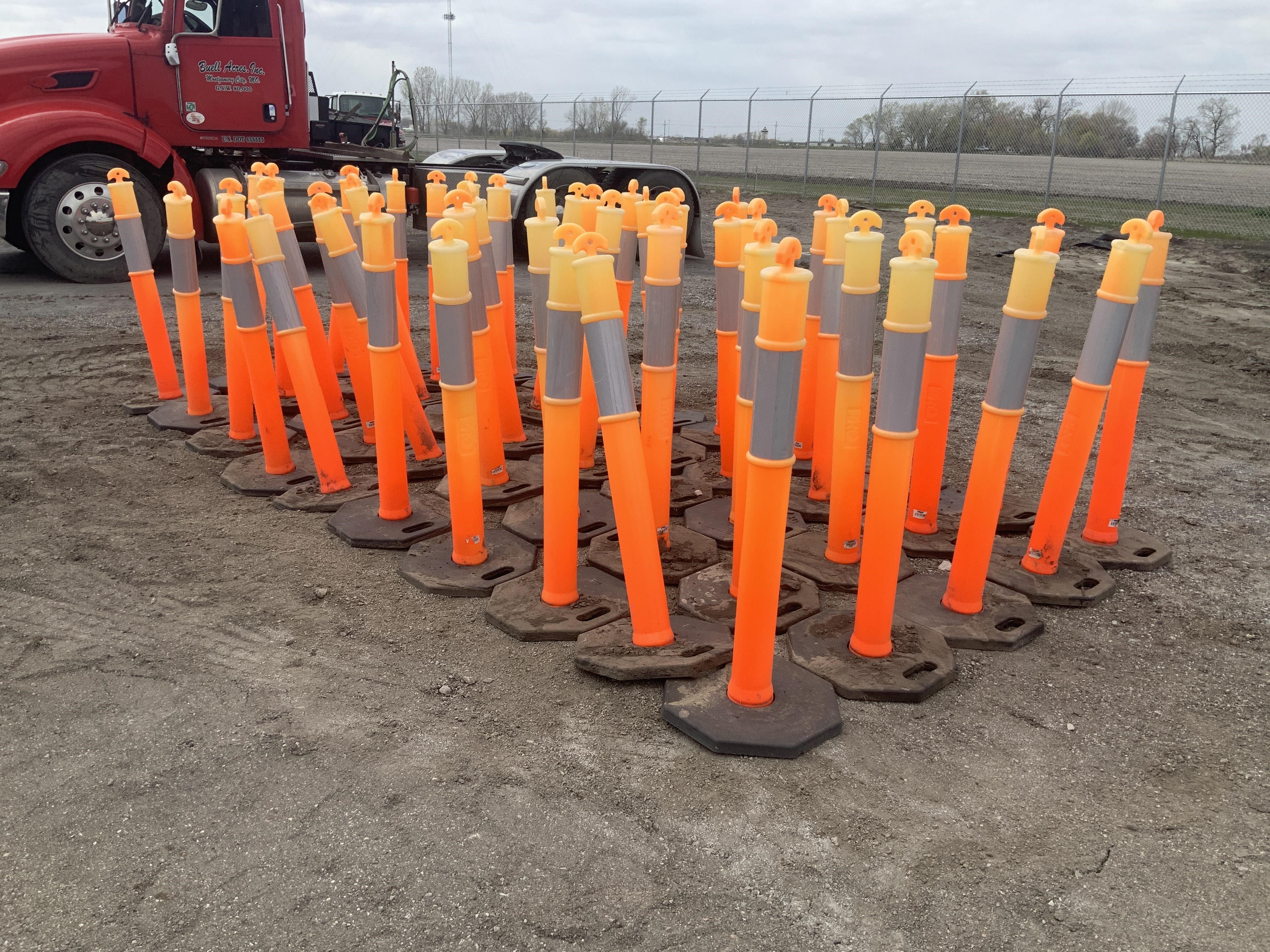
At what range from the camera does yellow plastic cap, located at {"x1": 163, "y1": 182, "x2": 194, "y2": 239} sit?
16.1 ft

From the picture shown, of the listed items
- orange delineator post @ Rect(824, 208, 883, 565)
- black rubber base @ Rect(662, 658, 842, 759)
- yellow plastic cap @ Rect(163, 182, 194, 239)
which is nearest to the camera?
black rubber base @ Rect(662, 658, 842, 759)

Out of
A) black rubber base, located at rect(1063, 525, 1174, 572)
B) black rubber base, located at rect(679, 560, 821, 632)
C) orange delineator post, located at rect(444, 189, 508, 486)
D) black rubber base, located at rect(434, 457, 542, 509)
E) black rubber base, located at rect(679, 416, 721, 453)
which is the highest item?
orange delineator post, located at rect(444, 189, 508, 486)

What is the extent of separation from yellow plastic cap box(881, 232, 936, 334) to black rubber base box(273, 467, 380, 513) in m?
2.46

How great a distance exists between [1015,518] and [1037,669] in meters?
1.24

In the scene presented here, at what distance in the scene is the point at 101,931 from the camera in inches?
80.5

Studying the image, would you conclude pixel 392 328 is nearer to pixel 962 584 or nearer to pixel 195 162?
pixel 962 584

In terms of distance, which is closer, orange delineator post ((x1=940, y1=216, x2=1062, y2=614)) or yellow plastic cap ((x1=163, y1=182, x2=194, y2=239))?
orange delineator post ((x1=940, y1=216, x2=1062, y2=614))

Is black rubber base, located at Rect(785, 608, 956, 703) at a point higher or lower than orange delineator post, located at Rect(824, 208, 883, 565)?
lower

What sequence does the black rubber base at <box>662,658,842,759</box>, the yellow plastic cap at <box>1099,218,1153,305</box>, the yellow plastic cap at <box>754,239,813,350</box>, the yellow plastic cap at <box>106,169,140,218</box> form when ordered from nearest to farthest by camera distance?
1. the yellow plastic cap at <box>754,239,813,350</box>
2. the black rubber base at <box>662,658,842,759</box>
3. the yellow plastic cap at <box>1099,218,1153,305</box>
4. the yellow plastic cap at <box>106,169,140,218</box>

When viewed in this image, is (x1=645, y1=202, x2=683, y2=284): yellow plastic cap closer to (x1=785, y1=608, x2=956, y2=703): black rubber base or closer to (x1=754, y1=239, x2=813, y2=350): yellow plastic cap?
(x1=754, y1=239, x2=813, y2=350): yellow plastic cap

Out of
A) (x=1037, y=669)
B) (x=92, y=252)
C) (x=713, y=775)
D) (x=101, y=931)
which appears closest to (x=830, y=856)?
(x=713, y=775)

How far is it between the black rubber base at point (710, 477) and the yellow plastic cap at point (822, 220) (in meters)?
1.14

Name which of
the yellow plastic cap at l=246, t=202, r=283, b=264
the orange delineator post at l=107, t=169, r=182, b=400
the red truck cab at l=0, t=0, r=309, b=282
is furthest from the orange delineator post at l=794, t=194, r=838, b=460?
the red truck cab at l=0, t=0, r=309, b=282

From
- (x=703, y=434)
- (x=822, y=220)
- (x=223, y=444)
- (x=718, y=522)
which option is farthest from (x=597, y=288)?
(x=223, y=444)
